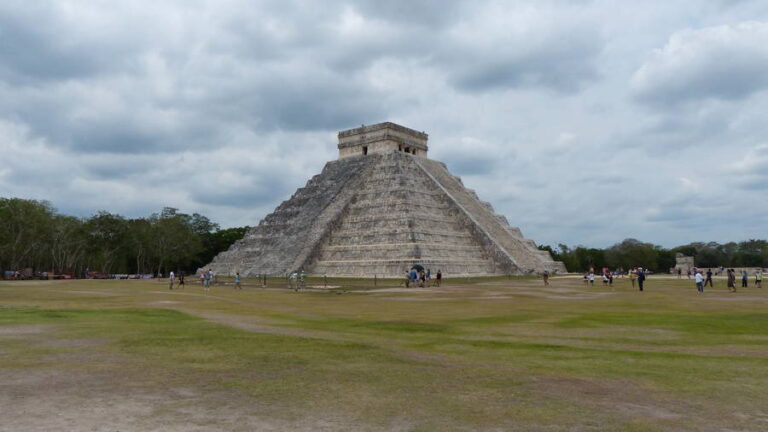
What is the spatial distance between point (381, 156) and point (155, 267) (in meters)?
41.8

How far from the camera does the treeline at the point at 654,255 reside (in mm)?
89250

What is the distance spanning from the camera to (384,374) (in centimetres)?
778

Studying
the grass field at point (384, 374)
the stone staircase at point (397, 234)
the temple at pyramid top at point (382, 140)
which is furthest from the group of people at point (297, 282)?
the temple at pyramid top at point (382, 140)

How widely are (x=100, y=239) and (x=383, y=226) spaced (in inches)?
1521

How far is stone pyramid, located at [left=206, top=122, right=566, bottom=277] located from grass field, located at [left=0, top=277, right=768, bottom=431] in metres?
28.2

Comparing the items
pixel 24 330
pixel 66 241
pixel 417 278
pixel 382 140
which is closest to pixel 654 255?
pixel 382 140

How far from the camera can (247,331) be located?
39.9 ft

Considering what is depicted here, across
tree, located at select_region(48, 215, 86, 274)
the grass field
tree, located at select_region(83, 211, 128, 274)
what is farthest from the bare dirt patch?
tree, located at select_region(83, 211, 128, 274)

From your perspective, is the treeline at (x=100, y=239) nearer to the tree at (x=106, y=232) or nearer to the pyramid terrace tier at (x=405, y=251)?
the tree at (x=106, y=232)

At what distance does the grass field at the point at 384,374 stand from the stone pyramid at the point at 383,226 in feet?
92.6

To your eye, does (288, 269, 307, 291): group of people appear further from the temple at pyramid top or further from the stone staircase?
the temple at pyramid top

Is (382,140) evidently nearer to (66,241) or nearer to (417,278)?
(417,278)

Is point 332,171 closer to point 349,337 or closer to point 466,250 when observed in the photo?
point 466,250

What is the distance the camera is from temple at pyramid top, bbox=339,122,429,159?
55.8 meters
